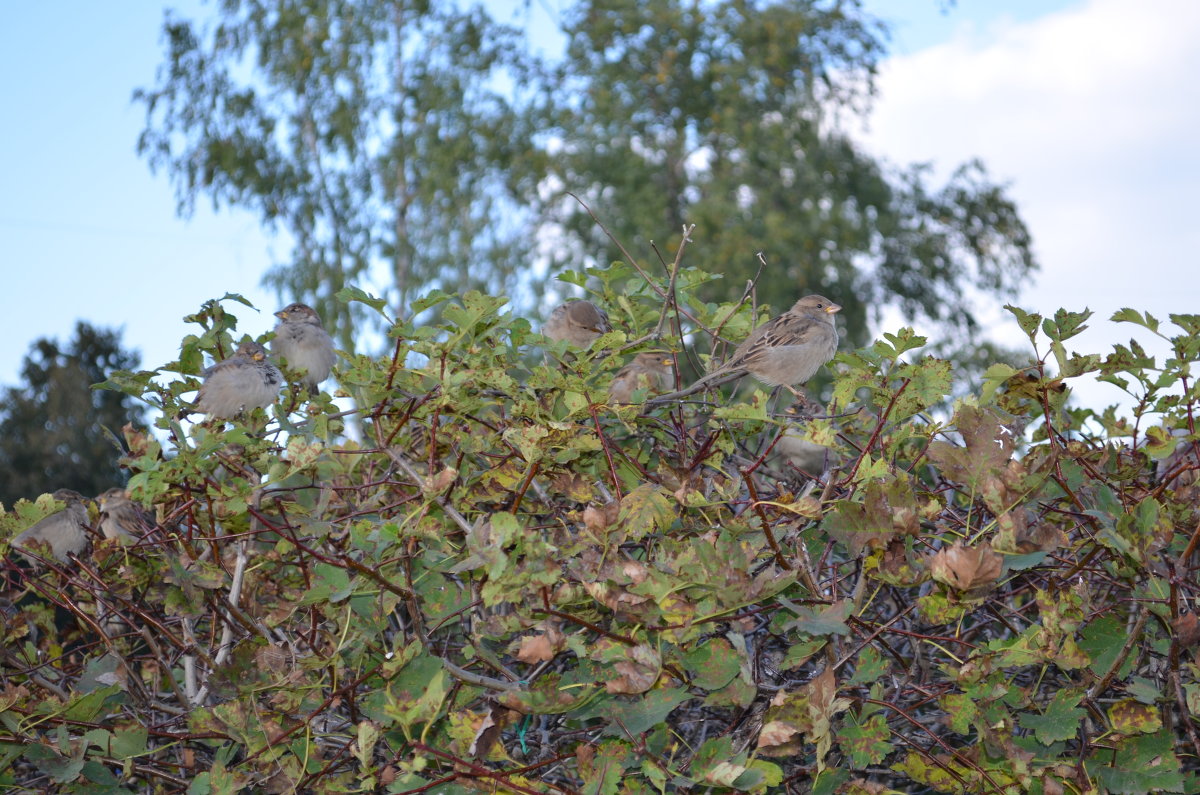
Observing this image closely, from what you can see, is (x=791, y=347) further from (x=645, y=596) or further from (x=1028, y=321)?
(x=645, y=596)

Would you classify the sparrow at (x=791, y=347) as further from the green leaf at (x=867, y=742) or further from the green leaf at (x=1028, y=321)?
the green leaf at (x=867, y=742)

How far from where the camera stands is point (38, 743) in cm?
235

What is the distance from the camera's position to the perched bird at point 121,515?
3.06 meters

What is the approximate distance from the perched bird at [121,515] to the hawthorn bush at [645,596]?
30cm

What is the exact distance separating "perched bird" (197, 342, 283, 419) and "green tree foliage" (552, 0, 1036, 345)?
1754cm

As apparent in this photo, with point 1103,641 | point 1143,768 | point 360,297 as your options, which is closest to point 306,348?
point 360,297

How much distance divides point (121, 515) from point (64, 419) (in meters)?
17.2

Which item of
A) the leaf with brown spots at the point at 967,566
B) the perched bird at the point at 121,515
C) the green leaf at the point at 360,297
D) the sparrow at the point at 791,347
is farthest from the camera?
the sparrow at the point at 791,347

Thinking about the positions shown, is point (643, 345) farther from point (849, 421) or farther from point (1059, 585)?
point (1059, 585)

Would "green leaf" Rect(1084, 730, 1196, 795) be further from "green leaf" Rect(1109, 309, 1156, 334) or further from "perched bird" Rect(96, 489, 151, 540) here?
"perched bird" Rect(96, 489, 151, 540)

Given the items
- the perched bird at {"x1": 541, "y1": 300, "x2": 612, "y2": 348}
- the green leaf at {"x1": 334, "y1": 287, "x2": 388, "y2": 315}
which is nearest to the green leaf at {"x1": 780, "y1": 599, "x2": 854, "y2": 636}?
the green leaf at {"x1": 334, "y1": 287, "x2": 388, "y2": 315}

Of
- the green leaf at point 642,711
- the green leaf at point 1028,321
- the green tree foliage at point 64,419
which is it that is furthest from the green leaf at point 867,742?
the green tree foliage at point 64,419

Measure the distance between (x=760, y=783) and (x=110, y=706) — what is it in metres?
1.47

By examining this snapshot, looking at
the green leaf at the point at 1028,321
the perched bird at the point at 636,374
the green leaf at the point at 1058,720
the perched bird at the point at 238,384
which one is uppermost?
the perched bird at the point at 636,374
